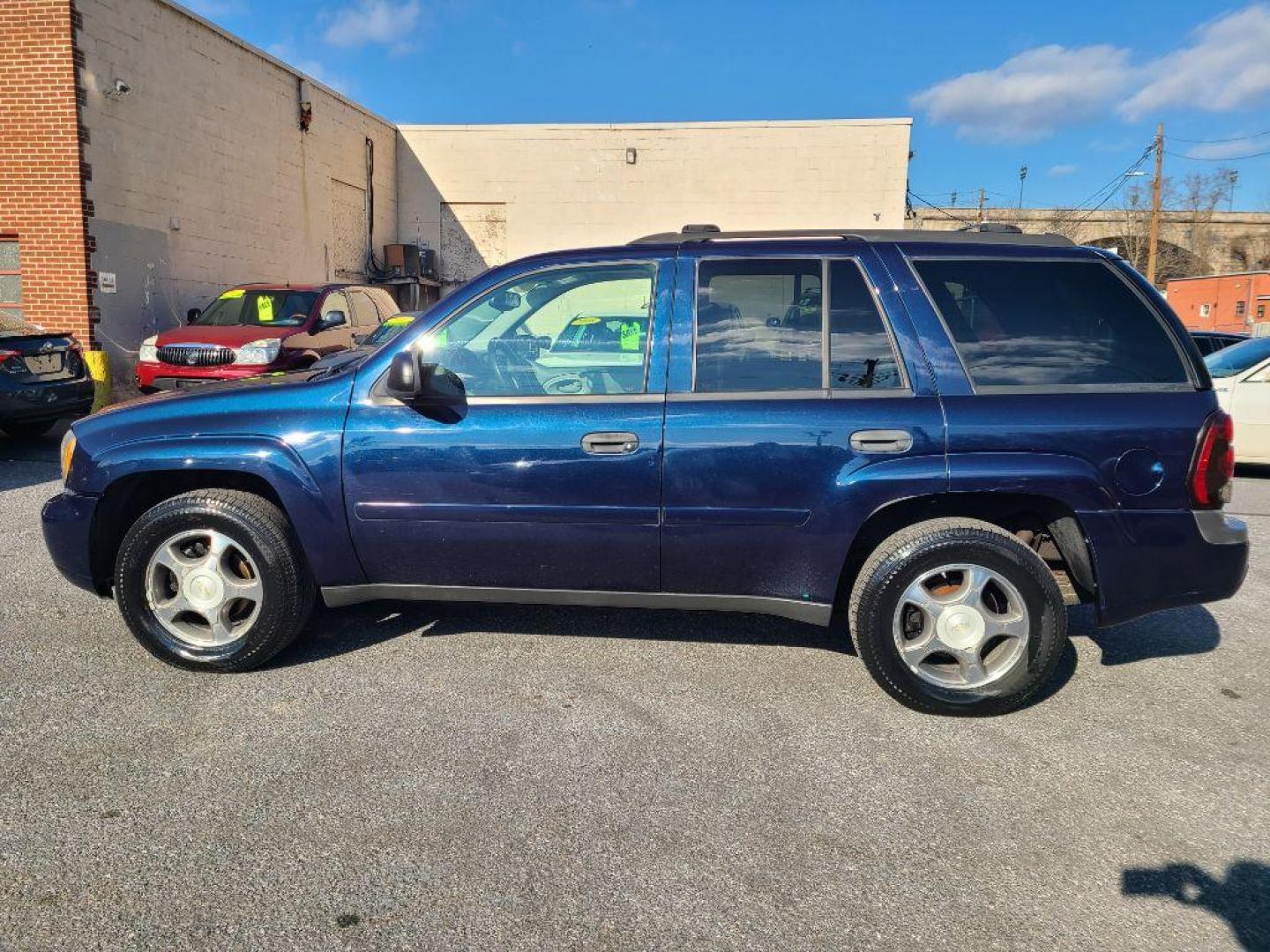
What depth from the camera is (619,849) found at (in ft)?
8.23

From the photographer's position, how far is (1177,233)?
45562 millimetres

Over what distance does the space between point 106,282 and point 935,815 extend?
1374 centimetres

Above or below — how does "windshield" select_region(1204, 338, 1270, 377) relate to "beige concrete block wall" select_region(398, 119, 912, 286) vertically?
below

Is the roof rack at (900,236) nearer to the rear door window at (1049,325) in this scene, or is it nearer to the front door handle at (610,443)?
the rear door window at (1049,325)

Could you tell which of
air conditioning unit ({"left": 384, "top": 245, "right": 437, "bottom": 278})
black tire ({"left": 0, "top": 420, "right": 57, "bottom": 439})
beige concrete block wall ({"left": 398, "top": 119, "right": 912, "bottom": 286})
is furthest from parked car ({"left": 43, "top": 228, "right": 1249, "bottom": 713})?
air conditioning unit ({"left": 384, "top": 245, "right": 437, "bottom": 278})

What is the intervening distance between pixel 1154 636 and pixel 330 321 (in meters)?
9.39

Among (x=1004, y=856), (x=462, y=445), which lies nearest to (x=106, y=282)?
(x=462, y=445)

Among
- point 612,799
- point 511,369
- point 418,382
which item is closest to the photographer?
point 612,799

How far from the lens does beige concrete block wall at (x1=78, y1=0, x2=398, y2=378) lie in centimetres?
1260

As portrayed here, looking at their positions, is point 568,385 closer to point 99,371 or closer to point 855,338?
point 855,338

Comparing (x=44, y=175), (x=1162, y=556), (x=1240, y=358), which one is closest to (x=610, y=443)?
(x=1162, y=556)

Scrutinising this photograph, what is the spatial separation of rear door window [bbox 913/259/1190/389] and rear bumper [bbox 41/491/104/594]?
3.69 m

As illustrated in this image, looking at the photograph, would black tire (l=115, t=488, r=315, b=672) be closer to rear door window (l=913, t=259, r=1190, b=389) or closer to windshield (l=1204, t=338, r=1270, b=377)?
rear door window (l=913, t=259, r=1190, b=389)

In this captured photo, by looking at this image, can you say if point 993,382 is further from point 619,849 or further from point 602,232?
point 602,232
